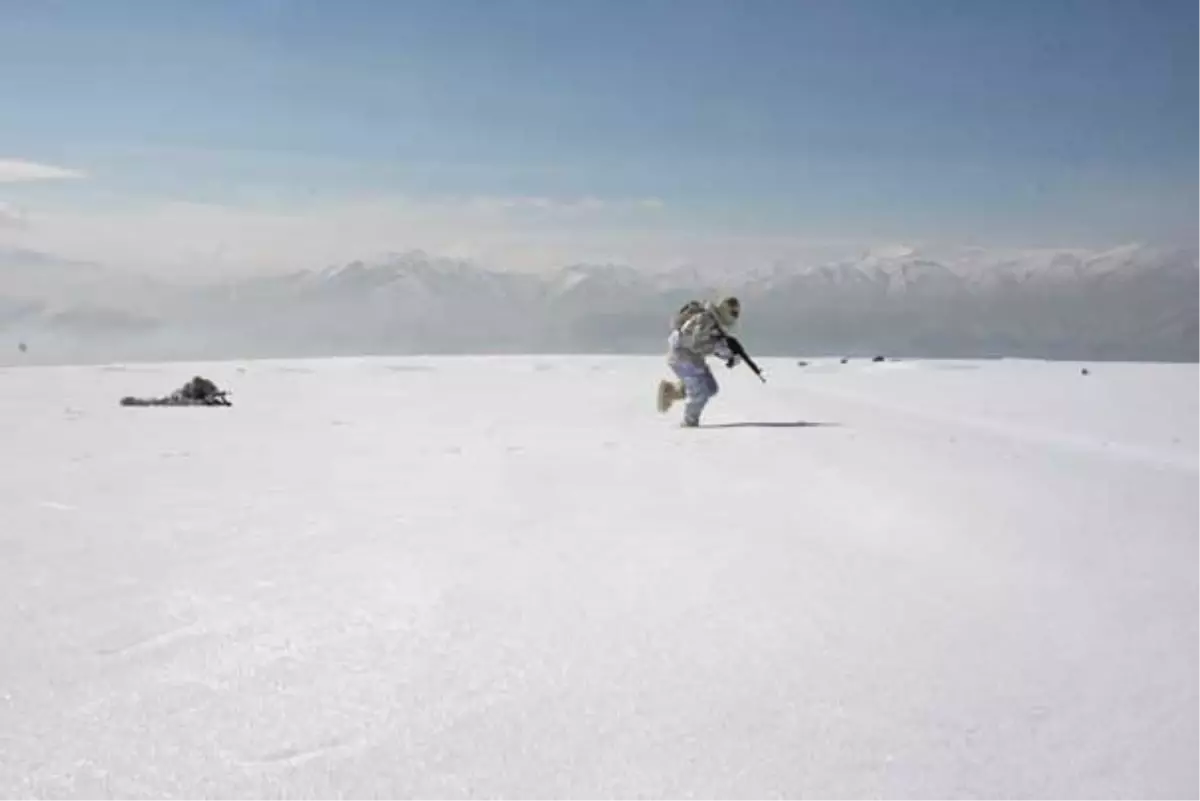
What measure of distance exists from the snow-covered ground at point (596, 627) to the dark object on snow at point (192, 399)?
734 cm

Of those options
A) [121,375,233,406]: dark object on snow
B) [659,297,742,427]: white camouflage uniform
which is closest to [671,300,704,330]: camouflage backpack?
[659,297,742,427]: white camouflage uniform

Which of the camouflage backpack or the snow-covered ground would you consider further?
the camouflage backpack

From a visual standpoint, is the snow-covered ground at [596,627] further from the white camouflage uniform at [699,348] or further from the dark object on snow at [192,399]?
the dark object on snow at [192,399]

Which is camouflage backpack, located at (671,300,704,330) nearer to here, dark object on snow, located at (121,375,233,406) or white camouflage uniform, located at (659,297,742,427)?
white camouflage uniform, located at (659,297,742,427)

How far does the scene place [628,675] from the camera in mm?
3373

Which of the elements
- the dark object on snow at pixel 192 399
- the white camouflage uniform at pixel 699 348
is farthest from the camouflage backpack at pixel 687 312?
the dark object on snow at pixel 192 399

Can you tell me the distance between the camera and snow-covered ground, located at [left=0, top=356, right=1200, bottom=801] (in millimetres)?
2656

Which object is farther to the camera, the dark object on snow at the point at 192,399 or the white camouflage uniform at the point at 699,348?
the dark object on snow at the point at 192,399

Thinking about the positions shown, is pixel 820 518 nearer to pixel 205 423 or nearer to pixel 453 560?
pixel 453 560

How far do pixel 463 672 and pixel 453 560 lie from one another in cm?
184

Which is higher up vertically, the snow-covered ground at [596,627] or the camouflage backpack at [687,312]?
the camouflage backpack at [687,312]

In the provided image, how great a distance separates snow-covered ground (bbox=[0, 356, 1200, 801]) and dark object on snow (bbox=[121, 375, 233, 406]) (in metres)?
7.34

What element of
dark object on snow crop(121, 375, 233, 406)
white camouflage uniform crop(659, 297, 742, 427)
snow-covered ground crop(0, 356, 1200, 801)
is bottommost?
snow-covered ground crop(0, 356, 1200, 801)

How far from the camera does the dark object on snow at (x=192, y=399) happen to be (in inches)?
672
